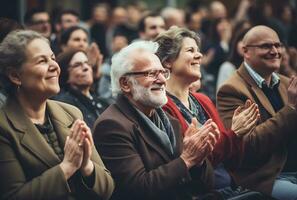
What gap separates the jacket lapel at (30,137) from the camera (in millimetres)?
4473

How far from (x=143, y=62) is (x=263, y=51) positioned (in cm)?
163

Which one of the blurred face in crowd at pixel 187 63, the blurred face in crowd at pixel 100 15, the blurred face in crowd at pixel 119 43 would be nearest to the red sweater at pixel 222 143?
the blurred face in crowd at pixel 187 63

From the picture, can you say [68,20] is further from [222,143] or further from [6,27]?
[222,143]

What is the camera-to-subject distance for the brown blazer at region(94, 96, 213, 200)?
4816mm

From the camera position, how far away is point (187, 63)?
19.3 feet

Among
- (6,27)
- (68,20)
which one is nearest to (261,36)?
(6,27)

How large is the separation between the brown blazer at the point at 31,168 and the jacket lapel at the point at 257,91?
6.31 feet

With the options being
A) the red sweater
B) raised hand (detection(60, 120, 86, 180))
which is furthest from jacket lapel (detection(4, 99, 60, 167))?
the red sweater

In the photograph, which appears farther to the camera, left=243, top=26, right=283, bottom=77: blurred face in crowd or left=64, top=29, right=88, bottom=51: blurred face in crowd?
left=64, top=29, right=88, bottom=51: blurred face in crowd

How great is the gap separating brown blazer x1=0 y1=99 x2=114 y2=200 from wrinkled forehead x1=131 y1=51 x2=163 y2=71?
73 cm

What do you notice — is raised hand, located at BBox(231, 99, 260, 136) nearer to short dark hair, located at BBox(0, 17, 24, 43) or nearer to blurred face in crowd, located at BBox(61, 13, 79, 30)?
short dark hair, located at BBox(0, 17, 24, 43)

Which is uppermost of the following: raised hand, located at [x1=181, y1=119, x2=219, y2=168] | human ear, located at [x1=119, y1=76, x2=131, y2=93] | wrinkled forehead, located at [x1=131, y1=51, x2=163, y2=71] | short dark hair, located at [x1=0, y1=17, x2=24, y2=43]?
short dark hair, located at [x1=0, y1=17, x2=24, y2=43]

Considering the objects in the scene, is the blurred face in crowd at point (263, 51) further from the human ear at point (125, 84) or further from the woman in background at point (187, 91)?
the human ear at point (125, 84)

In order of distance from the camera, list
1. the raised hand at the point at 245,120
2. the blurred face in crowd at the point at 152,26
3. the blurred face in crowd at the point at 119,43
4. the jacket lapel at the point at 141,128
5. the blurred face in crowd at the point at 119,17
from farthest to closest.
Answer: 1. the blurred face in crowd at the point at 119,17
2. the blurred face in crowd at the point at 119,43
3. the blurred face in crowd at the point at 152,26
4. the raised hand at the point at 245,120
5. the jacket lapel at the point at 141,128
